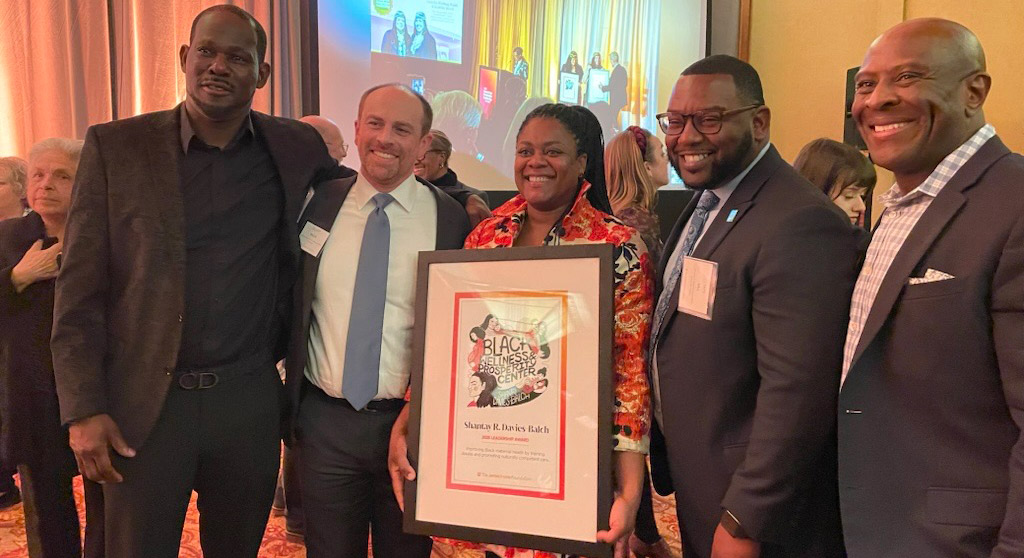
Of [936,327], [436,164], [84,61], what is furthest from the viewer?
[84,61]

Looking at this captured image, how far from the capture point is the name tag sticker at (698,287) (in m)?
1.50

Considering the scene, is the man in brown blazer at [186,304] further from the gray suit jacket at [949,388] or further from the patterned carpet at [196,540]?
the gray suit jacket at [949,388]

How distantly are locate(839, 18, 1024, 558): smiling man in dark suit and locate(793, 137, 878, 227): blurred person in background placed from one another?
65.9 inches

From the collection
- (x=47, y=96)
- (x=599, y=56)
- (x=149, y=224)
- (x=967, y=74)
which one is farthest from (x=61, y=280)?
(x=599, y=56)

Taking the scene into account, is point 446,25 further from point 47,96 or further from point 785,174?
point 785,174

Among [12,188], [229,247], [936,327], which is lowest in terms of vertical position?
[936,327]

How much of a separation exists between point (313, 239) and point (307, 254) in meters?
0.05

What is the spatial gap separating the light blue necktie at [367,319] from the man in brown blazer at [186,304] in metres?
0.23

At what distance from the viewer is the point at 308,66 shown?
18.2 feet

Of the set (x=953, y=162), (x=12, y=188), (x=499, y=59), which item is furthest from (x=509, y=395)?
(x=499, y=59)

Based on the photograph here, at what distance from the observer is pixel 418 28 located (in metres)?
5.75

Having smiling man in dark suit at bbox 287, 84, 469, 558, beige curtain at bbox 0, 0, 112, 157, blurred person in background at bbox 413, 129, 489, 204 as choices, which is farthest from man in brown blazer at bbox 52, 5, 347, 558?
beige curtain at bbox 0, 0, 112, 157

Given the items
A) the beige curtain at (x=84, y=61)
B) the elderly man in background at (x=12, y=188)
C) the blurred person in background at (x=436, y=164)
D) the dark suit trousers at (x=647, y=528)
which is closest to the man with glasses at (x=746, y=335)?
the dark suit trousers at (x=647, y=528)

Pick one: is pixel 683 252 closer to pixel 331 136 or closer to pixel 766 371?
pixel 766 371
